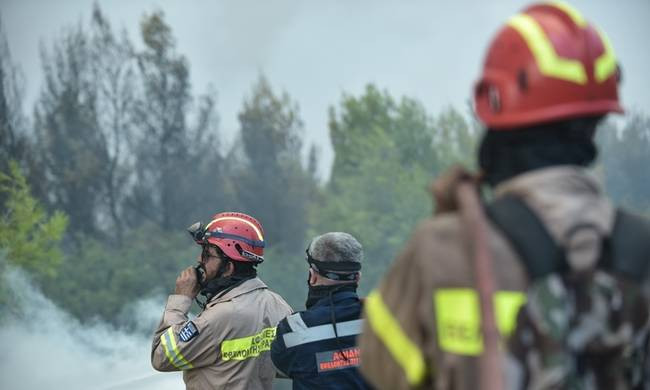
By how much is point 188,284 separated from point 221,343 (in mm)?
503

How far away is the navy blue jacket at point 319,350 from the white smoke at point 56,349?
7425 mm

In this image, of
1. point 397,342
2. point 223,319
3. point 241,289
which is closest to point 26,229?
point 241,289

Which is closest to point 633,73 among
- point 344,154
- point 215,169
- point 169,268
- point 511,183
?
point 344,154

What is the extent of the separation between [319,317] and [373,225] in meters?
24.2

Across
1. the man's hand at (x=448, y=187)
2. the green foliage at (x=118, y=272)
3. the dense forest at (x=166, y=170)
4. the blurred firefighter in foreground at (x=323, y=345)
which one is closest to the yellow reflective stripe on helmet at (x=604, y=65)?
the man's hand at (x=448, y=187)

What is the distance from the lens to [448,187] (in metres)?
1.62

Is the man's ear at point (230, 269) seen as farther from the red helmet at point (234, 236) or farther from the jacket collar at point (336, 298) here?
the jacket collar at point (336, 298)


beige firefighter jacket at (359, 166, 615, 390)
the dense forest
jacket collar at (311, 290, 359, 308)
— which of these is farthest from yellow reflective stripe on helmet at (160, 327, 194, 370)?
the dense forest

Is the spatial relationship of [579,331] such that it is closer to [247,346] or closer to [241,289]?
[247,346]

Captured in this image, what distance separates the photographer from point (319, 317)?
391 centimetres

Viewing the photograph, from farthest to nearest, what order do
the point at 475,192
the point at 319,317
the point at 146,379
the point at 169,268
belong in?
the point at 169,268
the point at 146,379
the point at 319,317
the point at 475,192

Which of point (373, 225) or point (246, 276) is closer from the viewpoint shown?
point (246, 276)

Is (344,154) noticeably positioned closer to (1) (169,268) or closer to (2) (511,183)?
(1) (169,268)

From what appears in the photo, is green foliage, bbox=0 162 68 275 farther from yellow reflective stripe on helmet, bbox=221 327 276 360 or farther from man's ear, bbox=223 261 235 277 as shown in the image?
yellow reflective stripe on helmet, bbox=221 327 276 360
